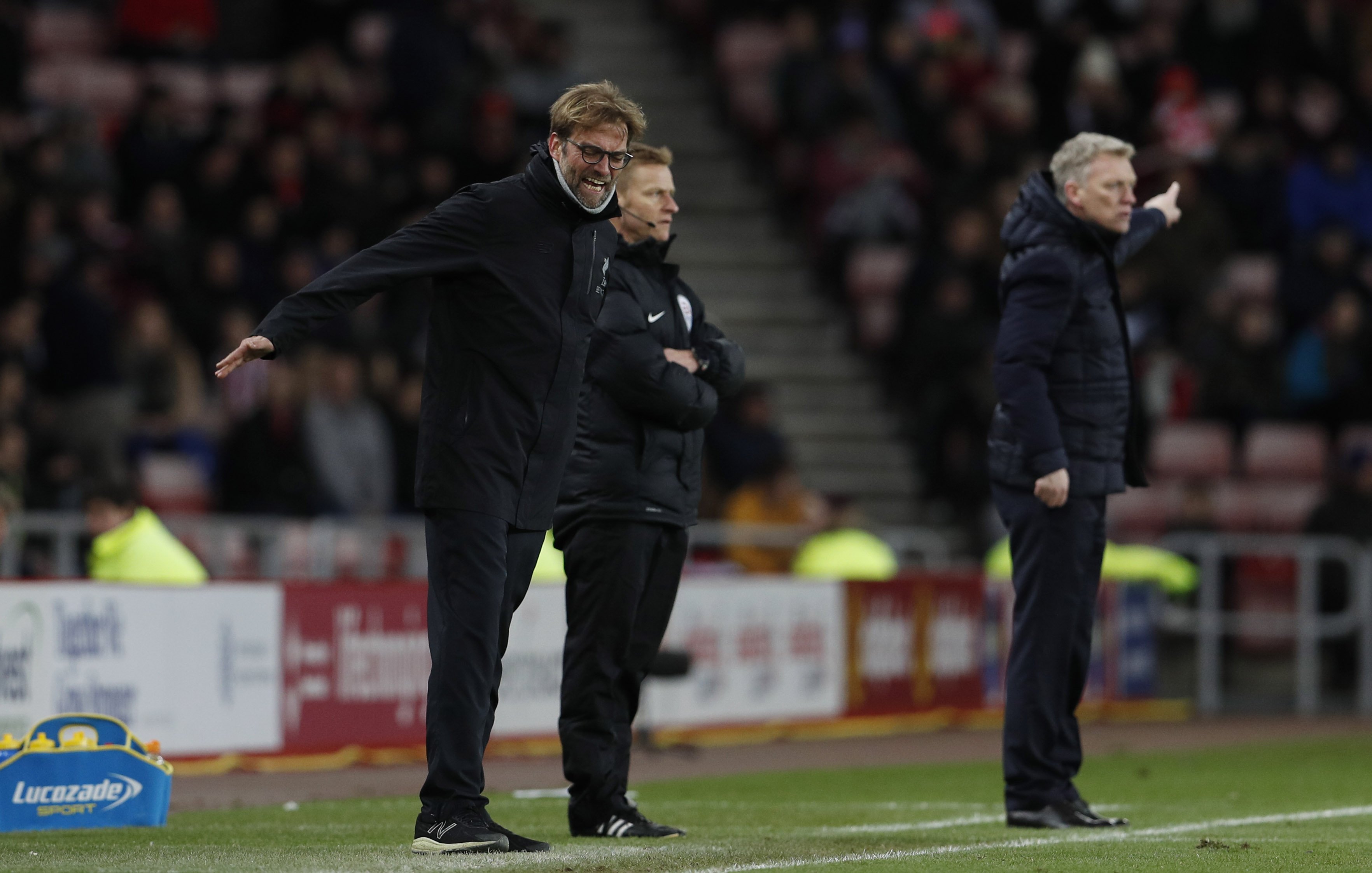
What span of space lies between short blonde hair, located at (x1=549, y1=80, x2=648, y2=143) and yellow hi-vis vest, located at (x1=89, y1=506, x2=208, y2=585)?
19.9 ft

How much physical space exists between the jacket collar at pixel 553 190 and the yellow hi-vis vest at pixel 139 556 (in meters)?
5.88

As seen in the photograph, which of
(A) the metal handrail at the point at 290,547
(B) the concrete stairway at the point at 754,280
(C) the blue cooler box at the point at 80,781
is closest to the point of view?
(C) the blue cooler box at the point at 80,781

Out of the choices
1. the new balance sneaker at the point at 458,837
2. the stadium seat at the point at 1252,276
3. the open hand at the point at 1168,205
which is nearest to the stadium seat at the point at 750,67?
the stadium seat at the point at 1252,276

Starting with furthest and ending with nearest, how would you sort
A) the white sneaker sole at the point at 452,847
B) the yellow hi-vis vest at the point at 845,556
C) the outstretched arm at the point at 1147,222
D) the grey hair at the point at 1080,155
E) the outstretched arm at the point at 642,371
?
the yellow hi-vis vest at the point at 845,556 < the outstretched arm at the point at 1147,222 < the grey hair at the point at 1080,155 < the outstretched arm at the point at 642,371 < the white sneaker sole at the point at 452,847

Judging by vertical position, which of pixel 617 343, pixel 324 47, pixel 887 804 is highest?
pixel 324 47

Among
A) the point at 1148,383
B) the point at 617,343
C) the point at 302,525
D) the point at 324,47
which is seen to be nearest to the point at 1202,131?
the point at 1148,383

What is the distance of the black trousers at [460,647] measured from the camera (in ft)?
24.0

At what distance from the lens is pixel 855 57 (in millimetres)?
22031

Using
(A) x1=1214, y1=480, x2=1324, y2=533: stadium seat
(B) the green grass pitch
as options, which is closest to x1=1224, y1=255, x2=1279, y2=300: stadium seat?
(A) x1=1214, y1=480, x2=1324, y2=533: stadium seat

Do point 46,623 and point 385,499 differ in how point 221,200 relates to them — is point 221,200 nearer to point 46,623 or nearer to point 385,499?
point 385,499

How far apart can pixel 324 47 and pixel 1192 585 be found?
8458 mm

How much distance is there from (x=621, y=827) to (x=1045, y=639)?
185 centimetres

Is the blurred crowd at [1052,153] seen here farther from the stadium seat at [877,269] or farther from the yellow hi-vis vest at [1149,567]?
the yellow hi-vis vest at [1149,567]

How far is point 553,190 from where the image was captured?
24.8 feet
